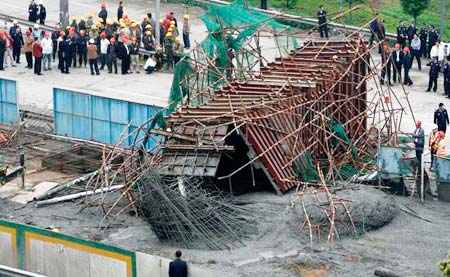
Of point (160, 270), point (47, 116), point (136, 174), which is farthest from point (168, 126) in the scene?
point (47, 116)

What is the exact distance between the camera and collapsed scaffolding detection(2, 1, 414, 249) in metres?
27.9

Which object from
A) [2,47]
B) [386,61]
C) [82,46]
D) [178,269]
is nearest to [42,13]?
[2,47]

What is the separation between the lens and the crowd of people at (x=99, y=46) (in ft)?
142

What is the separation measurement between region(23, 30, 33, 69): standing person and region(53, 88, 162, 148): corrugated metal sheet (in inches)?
297

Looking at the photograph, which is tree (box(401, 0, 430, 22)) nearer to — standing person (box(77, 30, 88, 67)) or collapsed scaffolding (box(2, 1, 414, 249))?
standing person (box(77, 30, 88, 67))

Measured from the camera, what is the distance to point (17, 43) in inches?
1754

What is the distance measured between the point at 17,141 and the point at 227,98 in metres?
7.45

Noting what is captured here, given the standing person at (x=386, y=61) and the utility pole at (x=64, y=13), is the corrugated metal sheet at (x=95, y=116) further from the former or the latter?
the utility pole at (x=64, y=13)

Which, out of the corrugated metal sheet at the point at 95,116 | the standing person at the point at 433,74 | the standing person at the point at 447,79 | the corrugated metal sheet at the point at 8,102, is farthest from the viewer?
the standing person at the point at 433,74

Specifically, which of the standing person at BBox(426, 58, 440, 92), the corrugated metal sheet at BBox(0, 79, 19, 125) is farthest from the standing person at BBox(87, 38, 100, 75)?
the standing person at BBox(426, 58, 440, 92)

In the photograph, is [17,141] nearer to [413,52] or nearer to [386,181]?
[386,181]

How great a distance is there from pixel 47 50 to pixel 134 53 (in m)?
2.83

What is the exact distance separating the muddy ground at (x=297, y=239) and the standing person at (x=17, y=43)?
48.3ft

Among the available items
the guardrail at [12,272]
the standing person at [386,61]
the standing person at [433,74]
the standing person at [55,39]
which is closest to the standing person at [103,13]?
the standing person at [55,39]
